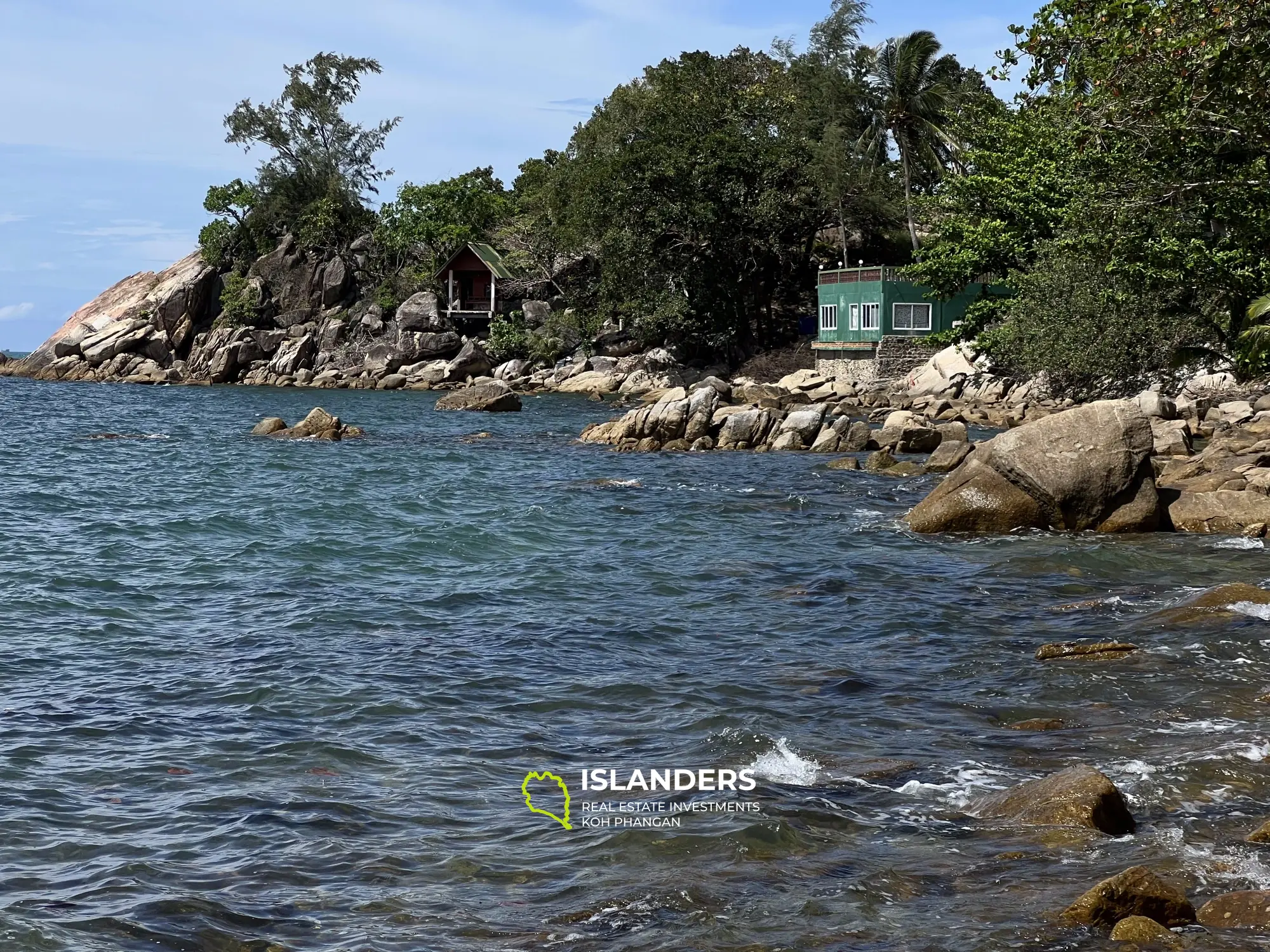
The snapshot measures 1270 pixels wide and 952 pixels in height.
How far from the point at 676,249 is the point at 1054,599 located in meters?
50.0

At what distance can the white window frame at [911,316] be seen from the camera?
183 ft

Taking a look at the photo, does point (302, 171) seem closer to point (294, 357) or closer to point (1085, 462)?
point (294, 357)

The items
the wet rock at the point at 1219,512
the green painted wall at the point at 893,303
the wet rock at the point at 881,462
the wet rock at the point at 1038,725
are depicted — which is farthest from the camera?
the green painted wall at the point at 893,303

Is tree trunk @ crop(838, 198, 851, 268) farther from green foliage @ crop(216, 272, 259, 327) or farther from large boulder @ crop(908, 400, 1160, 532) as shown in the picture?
large boulder @ crop(908, 400, 1160, 532)

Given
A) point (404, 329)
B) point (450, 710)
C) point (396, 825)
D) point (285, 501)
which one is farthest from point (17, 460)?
point (404, 329)

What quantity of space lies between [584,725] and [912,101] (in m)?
54.1

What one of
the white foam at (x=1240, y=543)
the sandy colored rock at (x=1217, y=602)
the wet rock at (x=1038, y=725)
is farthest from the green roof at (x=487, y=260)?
the wet rock at (x=1038, y=725)

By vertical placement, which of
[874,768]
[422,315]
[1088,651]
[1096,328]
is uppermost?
[422,315]

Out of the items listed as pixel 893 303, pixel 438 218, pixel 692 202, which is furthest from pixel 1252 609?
pixel 438 218

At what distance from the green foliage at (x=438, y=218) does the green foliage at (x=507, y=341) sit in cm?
741

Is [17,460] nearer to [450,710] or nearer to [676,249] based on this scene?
[450,710]

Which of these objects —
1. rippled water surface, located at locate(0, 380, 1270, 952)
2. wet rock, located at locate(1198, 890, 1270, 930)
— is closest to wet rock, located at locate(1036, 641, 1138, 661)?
rippled water surface, located at locate(0, 380, 1270, 952)

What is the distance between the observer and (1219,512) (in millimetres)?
19625

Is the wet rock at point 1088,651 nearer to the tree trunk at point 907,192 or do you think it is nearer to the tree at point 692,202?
the tree trunk at point 907,192
